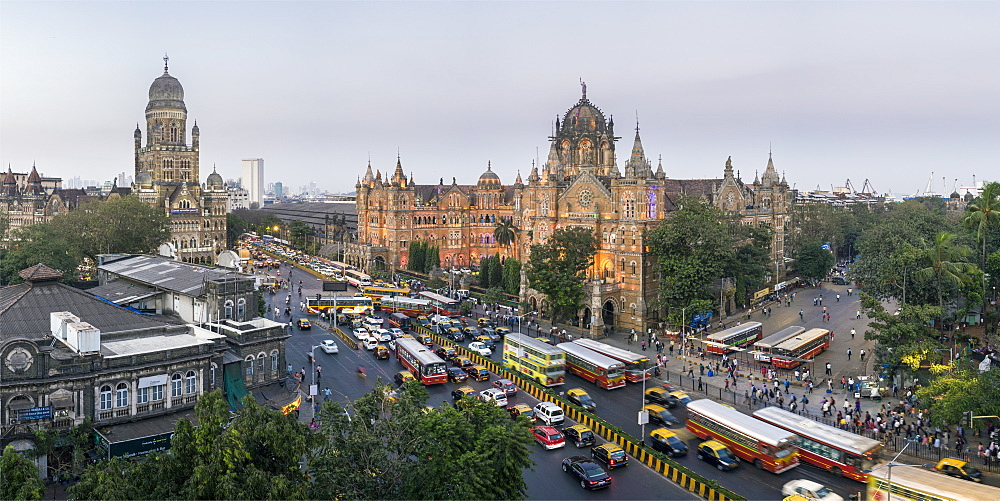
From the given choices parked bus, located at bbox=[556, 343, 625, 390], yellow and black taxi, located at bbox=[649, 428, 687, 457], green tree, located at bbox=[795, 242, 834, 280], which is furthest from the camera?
green tree, located at bbox=[795, 242, 834, 280]

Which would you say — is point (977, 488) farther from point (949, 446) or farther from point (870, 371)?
point (870, 371)

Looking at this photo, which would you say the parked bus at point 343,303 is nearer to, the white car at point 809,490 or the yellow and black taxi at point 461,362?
the yellow and black taxi at point 461,362

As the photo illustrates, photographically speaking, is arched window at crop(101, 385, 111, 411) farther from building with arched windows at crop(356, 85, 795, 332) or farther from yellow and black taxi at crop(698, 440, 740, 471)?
building with arched windows at crop(356, 85, 795, 332)

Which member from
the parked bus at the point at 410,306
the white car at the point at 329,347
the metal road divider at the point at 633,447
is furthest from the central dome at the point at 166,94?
the metal road divider at the point at 633,447

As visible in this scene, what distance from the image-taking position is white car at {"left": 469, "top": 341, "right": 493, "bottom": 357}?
5757 centimetres

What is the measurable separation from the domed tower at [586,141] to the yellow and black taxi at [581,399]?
46.3 meters

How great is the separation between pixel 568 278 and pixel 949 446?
114ft

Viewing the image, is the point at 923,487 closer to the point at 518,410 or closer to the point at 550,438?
the point at 550,438

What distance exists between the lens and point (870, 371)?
53.2 meters

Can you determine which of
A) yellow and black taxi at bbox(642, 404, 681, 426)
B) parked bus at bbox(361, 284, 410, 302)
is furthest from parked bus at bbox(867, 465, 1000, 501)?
parked bus at bbox(361, 284, 410, 302)

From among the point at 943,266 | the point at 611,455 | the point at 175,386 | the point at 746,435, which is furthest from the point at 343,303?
the point at 943,266

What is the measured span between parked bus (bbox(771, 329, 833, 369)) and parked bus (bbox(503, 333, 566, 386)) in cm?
1678

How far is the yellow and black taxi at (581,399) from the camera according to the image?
44.3 m

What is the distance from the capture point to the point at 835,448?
34406 mm
